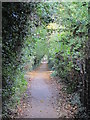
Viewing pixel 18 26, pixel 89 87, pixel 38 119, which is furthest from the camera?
pixel 38 119

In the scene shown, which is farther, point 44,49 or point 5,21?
point 44,49

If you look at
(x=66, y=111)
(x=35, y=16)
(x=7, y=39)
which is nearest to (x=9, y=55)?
(x=7, y=39)

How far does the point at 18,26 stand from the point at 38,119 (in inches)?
125

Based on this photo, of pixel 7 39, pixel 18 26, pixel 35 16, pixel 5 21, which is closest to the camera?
pixel 5 21

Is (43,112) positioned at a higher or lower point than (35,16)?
lower

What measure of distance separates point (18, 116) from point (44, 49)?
22.1 metres

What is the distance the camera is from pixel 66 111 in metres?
7.86

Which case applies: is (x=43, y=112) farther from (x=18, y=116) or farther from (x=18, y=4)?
(x=18, y=4)

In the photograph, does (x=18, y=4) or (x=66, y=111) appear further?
(x=66, y=111)

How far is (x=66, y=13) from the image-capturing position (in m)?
10.6

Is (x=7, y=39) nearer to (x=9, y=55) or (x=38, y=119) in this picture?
(x=9, y=55)

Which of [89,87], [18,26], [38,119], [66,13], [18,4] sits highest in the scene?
[66,13]

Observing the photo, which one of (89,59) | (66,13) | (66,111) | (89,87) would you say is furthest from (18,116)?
(66,13)

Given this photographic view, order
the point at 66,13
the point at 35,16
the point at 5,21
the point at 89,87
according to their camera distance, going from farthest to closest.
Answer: the point at 66,13, the point at 35,16, the point at 89,87, the point at 5,21
